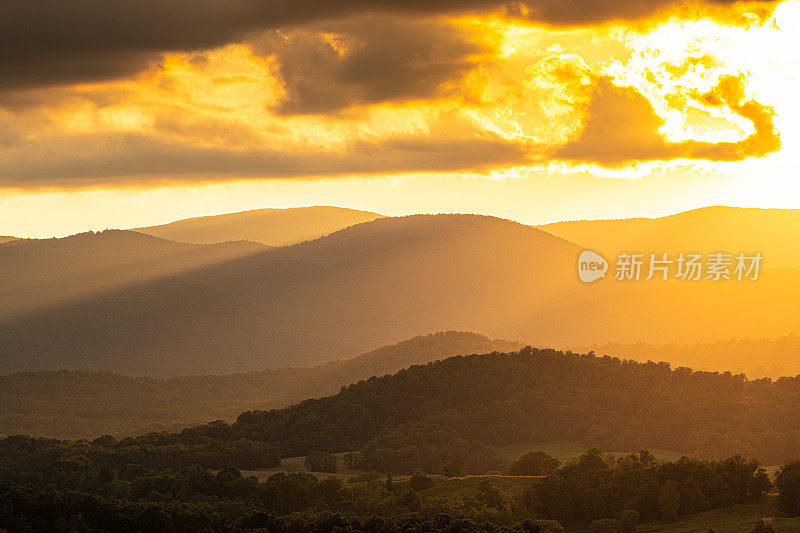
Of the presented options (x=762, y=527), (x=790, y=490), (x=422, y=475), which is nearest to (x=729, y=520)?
(x=790, y=490)

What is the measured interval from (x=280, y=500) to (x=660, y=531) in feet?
148

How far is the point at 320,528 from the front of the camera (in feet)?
330

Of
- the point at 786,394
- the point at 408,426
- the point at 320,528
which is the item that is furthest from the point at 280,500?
the point at 786,394

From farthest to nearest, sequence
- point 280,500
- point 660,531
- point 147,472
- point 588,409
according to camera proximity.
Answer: point 588,409 < point 147,472 < point 280,500 < point 660,531

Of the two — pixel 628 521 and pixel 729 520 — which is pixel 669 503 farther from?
pixel 729 520

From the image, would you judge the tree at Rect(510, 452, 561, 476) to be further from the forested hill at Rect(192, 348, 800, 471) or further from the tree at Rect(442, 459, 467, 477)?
the forested hill at Rect(192, 348, 800, 471)

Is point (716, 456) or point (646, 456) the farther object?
point (716, 456)

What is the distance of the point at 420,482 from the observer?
136625 millimetres

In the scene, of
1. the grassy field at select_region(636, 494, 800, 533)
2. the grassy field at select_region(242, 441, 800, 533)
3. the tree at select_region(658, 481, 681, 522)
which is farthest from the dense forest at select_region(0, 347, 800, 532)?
the grassy field at select_region(636, 494, 800, 533)

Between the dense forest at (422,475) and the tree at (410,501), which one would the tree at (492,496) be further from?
the tree at (410,501)

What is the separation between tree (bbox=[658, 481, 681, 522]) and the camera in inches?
4412

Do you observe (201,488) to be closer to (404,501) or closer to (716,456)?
(404,501)

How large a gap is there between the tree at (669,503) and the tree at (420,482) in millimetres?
33488

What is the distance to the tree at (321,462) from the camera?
559ft
